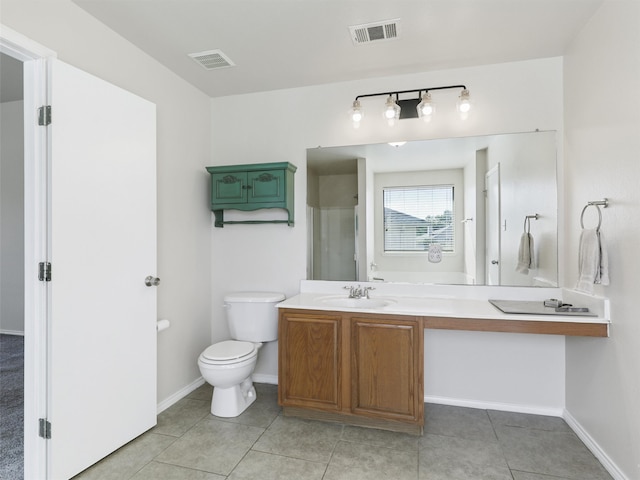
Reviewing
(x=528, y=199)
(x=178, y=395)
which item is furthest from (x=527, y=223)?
(x=178, y=395)

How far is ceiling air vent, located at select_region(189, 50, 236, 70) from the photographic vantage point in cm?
238

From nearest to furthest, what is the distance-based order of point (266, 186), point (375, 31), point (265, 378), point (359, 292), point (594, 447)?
point (594, 447) < point (375, 31) < point (359, 292) < point (266, 186) < point (265, 378)

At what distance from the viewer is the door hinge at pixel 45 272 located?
5.44ft

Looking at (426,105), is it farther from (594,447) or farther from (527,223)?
(594,447)

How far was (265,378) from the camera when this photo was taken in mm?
2977

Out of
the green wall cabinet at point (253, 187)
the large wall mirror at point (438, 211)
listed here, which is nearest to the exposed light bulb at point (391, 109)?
the large wall mirror at point (438, 211)

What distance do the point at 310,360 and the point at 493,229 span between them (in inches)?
63.7

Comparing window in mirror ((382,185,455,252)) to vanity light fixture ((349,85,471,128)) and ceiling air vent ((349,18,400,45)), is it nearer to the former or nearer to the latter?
vanity light fixture ((349,85,471,128))

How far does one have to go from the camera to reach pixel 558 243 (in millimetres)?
2398

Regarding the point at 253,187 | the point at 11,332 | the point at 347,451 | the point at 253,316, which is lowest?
the point at 347,451

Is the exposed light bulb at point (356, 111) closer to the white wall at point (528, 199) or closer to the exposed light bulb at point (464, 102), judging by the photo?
the exposed light bulb at point (464, 102)

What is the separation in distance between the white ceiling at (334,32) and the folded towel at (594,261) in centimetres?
126

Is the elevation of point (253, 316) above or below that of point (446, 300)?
below

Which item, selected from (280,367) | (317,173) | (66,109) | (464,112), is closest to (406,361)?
(280,367)
